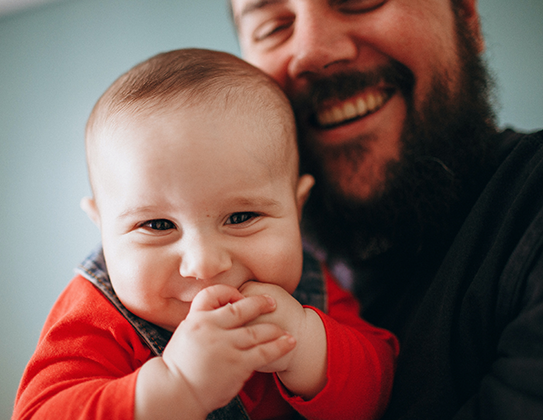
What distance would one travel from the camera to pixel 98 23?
9.12 feet

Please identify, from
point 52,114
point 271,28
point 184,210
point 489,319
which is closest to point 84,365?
point 184,210

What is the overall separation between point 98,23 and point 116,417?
311cm

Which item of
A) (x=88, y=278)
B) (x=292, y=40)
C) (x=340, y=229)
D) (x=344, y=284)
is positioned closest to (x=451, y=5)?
(x=292, y=40)

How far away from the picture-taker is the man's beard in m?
1.04

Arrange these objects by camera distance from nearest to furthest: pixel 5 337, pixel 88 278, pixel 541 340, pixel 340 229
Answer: pixel 541 340
pixel 88 278
pixel 340 229
pixel 5 337

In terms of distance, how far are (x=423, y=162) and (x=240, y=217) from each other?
0.68 m

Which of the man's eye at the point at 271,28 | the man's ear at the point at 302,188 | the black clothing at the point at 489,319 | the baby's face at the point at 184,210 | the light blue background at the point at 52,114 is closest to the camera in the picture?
the black clothing at the point at 489,319

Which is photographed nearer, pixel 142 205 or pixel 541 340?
pixel 541 340

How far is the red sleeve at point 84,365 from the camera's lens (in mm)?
588

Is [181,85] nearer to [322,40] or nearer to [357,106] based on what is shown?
[322,40]

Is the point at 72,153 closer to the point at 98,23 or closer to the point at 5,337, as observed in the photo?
the point at 98,23

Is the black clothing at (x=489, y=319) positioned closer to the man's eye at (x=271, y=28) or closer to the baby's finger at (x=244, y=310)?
the baby's finger at (x=244, y=310)

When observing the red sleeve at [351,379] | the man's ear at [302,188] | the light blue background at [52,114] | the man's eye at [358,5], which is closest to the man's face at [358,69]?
the man's eye at [358,5]

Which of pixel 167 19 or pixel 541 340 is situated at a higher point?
pixel 167 19
